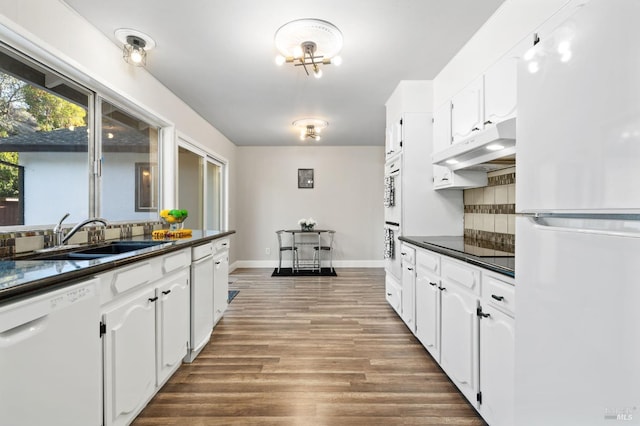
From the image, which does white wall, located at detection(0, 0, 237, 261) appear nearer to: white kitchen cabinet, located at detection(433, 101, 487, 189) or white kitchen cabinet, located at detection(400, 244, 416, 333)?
white kitchen cabinet, located at detection(400, 244, 416, 333)

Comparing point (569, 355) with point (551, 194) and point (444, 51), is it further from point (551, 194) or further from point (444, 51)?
point (444, 51)

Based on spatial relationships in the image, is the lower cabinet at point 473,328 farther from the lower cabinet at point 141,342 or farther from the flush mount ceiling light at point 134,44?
the flush mount ceiling light at point 134,44

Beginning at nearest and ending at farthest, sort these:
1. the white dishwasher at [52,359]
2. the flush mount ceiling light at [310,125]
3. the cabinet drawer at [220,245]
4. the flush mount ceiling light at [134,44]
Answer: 1. the white dishwasher at [52,359]
2. the flush mount ceiling light at [134,44]
3. the cabinet drawer at [220,245]
4. the flush mount ceiling light at [310,125]

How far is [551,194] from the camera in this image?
925 millimetres

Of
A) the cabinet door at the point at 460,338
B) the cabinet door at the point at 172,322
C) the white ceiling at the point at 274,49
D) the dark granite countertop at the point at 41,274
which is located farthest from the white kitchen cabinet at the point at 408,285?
the dark granite countertop at the point at 41,274

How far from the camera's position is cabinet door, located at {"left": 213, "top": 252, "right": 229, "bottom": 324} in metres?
2.73

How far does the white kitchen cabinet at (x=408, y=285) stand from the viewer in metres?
2.63

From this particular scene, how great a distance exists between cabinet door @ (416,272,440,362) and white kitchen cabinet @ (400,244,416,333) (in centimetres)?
11

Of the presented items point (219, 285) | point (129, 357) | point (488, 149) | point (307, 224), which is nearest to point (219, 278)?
point (219, 285)

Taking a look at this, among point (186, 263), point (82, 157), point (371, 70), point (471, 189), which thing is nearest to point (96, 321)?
point (186, 263)

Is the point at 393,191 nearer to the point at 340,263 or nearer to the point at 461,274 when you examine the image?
the point at 461,274

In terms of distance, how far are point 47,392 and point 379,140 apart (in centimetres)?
550

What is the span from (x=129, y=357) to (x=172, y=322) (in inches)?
18.3

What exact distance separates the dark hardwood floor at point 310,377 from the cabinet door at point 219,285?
0.67ft
